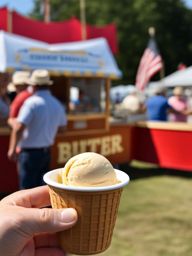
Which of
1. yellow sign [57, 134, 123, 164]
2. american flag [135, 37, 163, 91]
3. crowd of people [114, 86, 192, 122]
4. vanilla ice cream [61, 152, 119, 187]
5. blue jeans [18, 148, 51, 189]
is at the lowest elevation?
yellow sign [57, 134, 123, 164]

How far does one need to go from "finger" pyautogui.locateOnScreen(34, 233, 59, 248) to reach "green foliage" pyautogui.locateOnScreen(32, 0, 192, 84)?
4119 centimetres

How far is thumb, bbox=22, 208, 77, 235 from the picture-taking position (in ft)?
4.64

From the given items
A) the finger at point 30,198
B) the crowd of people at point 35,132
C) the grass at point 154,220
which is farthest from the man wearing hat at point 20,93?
the finger at point 30,198

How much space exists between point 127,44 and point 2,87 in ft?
125

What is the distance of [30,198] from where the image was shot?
5.44ft

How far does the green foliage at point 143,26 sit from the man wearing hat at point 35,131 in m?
37.6

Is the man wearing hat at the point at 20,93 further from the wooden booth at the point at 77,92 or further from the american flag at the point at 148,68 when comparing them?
the american flag at the point at 148,68

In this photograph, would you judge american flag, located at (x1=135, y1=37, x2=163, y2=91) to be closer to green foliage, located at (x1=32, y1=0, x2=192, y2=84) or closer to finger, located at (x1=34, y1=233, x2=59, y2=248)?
finger, located at (x1=34, y1=233, x2=59, y2=248)

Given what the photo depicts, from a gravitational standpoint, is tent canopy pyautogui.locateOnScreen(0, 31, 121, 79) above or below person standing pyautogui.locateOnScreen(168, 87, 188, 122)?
above

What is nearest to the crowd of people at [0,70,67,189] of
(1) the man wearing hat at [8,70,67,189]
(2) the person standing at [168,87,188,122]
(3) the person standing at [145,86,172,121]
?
(1) the man wearing hat at [8,70,67,189]

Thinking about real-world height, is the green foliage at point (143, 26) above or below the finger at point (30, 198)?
above

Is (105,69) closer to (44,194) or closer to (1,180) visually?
(1,180)

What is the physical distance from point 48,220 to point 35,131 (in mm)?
3710

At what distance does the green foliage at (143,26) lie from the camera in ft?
144
